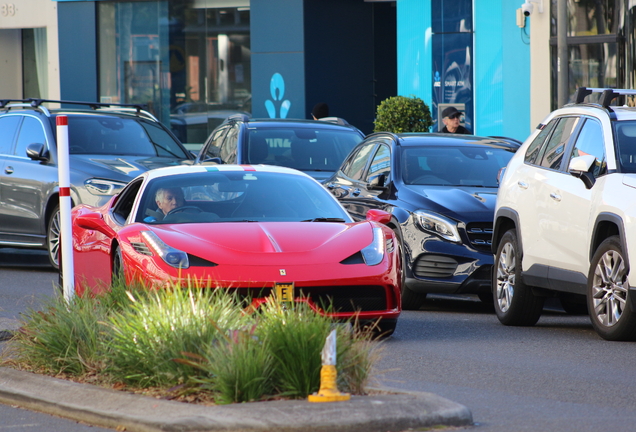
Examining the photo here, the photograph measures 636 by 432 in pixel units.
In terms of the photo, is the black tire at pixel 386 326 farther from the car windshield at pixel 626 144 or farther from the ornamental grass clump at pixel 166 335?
the ornamental grass clump at pixel 166 335

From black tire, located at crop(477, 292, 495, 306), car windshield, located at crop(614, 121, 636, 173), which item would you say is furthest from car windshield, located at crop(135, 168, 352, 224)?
black tire, located at crop(477, 292, 495, 306)

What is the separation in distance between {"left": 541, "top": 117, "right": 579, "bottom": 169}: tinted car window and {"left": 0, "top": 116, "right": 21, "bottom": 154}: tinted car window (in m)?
7.76

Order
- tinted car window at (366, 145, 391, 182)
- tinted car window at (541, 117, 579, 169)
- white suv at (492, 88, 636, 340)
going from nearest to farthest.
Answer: white suv at (492, 88, 636, 340) < tinted car window at (541, 117, 579, 169) < tinted car window at (366, 145, 391, 182)

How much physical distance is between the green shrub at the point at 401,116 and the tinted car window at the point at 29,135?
7476mm

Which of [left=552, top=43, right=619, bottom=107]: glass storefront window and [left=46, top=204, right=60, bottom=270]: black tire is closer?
[left=46, top=204, right=60, bottom=270]: black tire

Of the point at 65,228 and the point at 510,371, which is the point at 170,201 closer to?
the point at 65,228

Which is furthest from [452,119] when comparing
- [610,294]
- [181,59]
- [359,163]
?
[181,59]

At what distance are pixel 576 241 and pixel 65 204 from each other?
3.89 meters

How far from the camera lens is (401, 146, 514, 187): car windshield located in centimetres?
1190

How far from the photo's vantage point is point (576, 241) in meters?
8.97

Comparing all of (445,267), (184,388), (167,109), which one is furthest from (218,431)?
(167,109)

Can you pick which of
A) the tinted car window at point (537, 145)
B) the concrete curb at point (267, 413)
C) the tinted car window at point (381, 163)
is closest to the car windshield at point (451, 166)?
the tinted car window at point (381, 163)

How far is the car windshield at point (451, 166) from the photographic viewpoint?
11.9 meters

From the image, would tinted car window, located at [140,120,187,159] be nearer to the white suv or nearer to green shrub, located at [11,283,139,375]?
the white suv
